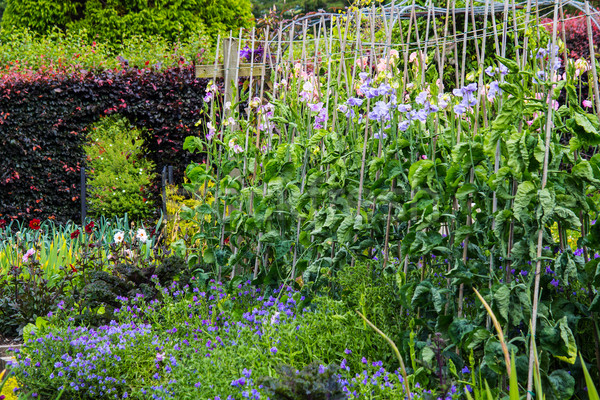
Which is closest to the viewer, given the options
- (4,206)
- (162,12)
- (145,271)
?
(145,271)

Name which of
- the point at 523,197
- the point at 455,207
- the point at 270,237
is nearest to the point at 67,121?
the point at 270,237

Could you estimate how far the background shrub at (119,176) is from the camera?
22.1 feet

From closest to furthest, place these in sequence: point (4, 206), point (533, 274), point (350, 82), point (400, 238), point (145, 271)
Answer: point (533, 274) < point (400, 238) < point (350, 82) < point (145, 271) < point (4, 206)

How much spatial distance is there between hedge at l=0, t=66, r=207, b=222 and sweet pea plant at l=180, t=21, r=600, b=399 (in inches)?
146

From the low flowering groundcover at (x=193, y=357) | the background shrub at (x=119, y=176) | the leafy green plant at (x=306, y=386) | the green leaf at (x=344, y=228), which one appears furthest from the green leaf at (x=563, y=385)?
the background shrub at (x=119, y=176)

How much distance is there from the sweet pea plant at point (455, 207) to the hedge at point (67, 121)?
12.2ft

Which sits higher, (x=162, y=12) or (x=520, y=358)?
(x=162, y=12)

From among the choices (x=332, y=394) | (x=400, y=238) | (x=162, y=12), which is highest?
(x=162, y=12)

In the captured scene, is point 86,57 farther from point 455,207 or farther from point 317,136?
point 455,207

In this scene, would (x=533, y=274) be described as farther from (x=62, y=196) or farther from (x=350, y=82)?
(x=62, y=196)

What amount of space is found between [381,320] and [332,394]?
80cm

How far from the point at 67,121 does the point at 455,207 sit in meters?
5.49

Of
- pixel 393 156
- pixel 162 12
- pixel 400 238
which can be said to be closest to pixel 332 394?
pixel 400 238

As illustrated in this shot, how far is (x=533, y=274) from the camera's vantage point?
6.82ft
